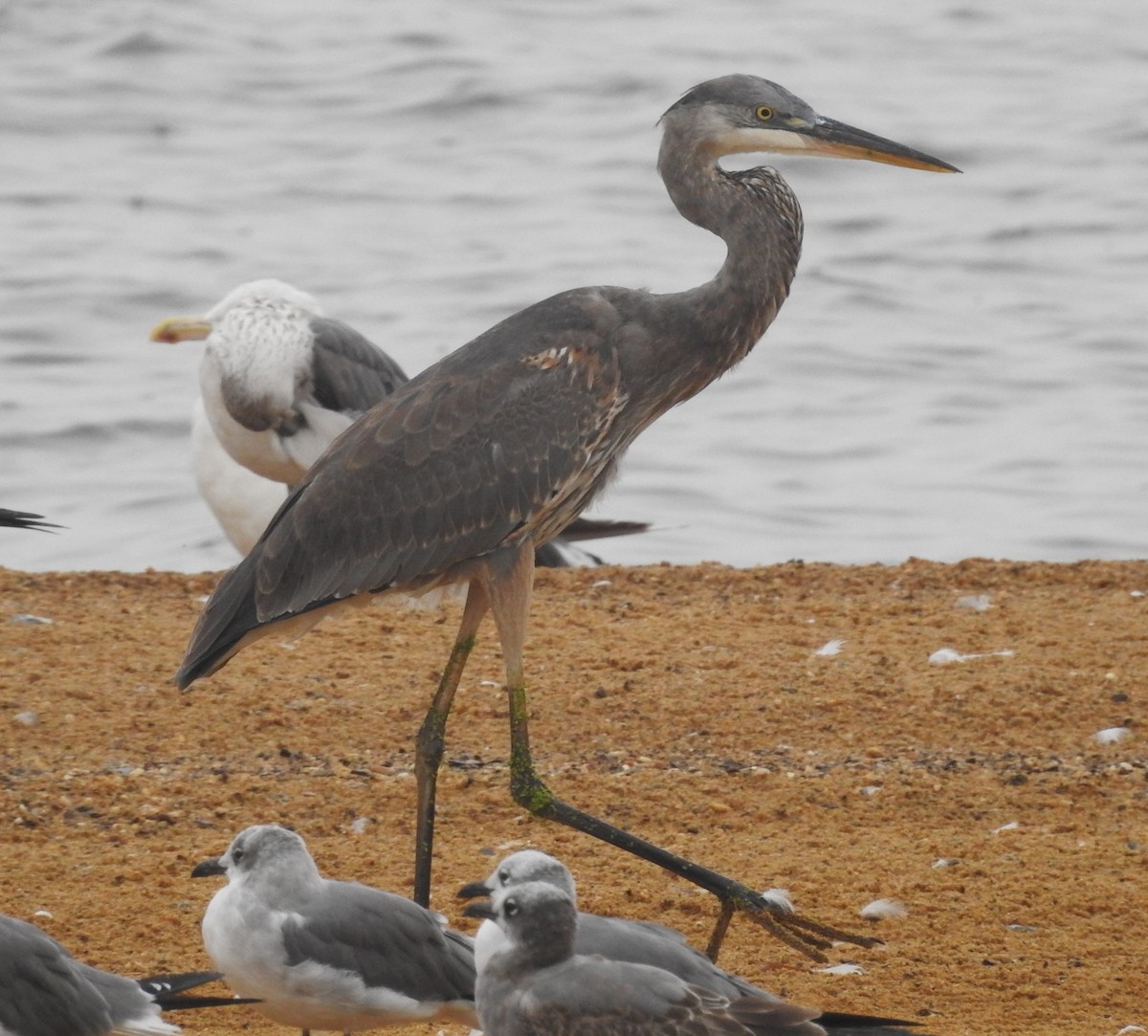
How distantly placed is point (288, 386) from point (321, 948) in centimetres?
539

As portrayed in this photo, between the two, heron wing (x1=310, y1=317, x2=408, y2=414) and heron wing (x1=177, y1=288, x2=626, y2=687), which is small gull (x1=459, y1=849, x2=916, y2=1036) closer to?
heron wing (x1=177, y1=288, x2=626, y2=687)

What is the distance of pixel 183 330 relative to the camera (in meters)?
11.6

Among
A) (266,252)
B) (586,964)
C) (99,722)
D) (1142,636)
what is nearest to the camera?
(586,964)

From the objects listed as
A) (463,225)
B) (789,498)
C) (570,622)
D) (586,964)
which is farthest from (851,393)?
A: (586,964)

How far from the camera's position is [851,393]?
16.2m

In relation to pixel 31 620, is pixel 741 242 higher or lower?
higher

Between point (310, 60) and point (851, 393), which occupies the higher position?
point (310, 60)

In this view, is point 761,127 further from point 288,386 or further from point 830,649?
point 288,386

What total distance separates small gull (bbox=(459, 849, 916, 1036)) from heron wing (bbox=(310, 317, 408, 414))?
18.0 ft

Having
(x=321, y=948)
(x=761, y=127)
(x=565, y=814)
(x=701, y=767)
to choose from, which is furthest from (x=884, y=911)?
(x=761, y=127)

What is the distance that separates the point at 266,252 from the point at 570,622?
10.5m

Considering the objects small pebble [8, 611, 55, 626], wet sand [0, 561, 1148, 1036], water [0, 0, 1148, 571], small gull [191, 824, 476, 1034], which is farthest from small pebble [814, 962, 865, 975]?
water [0, 0, 1148, 571]

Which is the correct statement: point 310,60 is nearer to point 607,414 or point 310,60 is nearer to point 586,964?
point 607,414

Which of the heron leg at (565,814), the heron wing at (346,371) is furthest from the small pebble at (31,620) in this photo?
the heron leg at (565,814)
